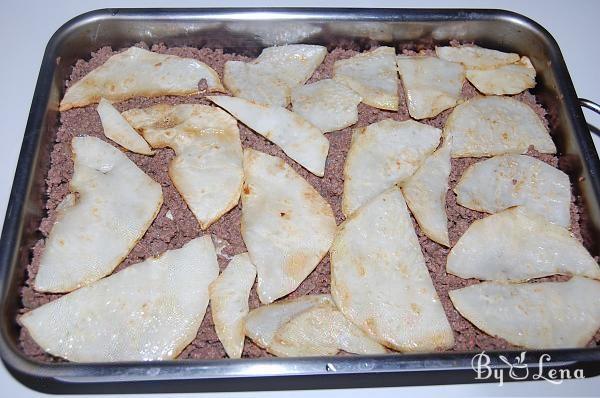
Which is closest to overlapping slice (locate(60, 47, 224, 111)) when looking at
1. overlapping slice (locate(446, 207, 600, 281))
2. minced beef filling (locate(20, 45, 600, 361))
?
minced beef filling (locate(20, 45, 600, 361))

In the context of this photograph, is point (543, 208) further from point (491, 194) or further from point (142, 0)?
point (142, 0)

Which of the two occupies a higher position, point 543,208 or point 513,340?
point 543,208

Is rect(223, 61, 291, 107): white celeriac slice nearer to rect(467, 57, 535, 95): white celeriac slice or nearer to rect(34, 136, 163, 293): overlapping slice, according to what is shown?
rect(34, 136, 163, 293): overlapping slice

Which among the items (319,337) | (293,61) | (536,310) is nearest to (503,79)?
(293,61)

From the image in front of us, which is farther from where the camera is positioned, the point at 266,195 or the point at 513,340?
the point at 266,195

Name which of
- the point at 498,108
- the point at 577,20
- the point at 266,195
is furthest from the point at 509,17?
the point at 266,195

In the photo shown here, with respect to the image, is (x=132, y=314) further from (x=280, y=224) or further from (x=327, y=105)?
(x=327, y=105)
